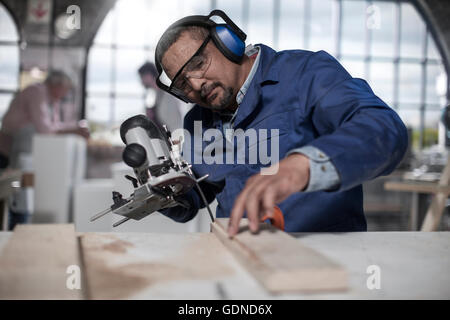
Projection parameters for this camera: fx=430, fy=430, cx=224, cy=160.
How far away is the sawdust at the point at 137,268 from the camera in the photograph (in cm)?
63

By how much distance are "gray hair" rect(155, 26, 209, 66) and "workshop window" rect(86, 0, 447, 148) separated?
7955mm

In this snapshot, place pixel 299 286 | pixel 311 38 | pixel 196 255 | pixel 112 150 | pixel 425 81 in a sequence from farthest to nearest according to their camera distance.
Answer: pixel 425 81 → pixel 311 38 → pixel 112 150 → pixel 196 255 → pixel 299 286

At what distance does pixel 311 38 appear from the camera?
10.1 metres

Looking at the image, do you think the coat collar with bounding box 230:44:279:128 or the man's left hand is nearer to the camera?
the man's left hand

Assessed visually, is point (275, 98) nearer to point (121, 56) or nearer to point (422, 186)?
point (422, 186)

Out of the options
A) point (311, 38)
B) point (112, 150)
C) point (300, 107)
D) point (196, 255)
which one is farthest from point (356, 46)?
point (196, 255)

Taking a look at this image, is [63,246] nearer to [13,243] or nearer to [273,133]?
[13,243]

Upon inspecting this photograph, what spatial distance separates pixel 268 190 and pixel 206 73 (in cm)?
63

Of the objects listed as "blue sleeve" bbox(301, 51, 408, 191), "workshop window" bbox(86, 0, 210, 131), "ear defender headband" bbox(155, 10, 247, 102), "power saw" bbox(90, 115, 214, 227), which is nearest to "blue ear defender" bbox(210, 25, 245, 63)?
"ear defender headband" bbox(155, 10, 247, 102)

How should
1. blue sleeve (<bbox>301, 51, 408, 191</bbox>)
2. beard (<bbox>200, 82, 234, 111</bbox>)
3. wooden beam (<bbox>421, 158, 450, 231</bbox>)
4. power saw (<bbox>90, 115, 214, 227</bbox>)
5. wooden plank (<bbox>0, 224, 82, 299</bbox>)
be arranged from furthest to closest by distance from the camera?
wooden beam (<bbox>421, 158, 450, 231</bbox>) < beard (<bbox>200, 82, 234, 111</bbox>) < power saw (<bbox>90, 115, 214, 227</bbox>) < blue sleeve (<bbox>301, 51, 408, 191</bbox>) < wooden plank (<bbox>0, 224, 82, 299</bbox>)

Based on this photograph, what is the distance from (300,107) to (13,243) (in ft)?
2.86

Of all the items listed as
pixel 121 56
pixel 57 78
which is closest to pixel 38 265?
pixel 57 78

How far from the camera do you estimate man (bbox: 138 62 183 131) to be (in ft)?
11.4

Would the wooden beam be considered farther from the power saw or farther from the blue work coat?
the power saw
